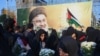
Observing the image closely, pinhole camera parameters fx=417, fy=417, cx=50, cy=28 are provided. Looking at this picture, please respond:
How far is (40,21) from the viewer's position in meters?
13.1

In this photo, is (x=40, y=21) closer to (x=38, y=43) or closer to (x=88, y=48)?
(x=38, y=43)

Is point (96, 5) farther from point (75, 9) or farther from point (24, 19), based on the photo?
point (24, 19)

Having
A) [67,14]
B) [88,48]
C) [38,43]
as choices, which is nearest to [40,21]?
[67,14]

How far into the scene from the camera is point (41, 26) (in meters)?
13.0

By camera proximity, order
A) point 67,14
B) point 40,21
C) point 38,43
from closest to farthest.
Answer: point 38,43 → point 67,14 → point 40,21

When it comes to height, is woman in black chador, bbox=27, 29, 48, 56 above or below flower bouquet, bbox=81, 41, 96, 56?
→ below

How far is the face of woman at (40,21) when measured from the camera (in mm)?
12953

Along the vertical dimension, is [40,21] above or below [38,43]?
below

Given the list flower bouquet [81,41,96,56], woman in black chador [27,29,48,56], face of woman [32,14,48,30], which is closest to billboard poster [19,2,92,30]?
face of woman [32,14,48,30]

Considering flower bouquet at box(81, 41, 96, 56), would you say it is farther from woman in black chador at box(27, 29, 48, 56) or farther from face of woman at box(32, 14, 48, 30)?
face of woman at box(32, 14, 48, 30)

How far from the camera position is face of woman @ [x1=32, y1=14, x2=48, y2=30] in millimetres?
12953

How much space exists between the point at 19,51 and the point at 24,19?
597 cm

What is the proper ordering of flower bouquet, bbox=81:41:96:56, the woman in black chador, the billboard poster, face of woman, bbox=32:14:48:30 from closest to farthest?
flower bouquet, bbox=81:41:96:56
the woman in black chador
the billboard poster
face of woman, bbox=32:14:48:30

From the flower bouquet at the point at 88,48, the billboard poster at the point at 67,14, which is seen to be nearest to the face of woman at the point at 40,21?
the billboard poster at the point at 67,14
